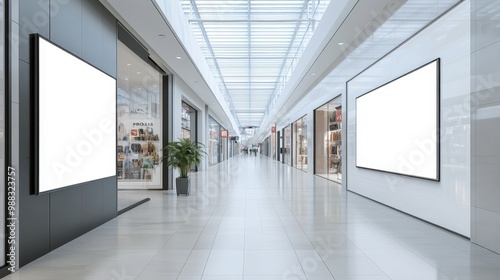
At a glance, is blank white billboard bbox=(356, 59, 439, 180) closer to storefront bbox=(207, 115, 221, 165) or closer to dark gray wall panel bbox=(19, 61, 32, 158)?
dark gray wall panel bbox=(19, 61, 32, 158)

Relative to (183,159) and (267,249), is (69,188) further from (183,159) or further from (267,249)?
(183,159)

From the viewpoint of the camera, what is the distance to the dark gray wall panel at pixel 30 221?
12.6ft

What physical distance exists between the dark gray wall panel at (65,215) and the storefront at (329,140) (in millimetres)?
9552

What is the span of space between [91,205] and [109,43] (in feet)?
9.85

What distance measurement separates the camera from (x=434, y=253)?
4.36 meters

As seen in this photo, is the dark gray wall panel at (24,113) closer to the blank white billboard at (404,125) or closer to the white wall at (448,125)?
the white wall at (448,125)

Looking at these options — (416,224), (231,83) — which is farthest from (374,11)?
(231,83)

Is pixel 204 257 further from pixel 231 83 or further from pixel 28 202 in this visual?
pixel 231 83

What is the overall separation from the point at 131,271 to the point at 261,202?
4.96 m

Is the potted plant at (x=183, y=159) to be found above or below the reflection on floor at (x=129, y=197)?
above

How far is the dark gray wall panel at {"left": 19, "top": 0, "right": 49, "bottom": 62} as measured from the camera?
12.8 ft

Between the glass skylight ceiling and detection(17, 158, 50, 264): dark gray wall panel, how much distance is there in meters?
7.46

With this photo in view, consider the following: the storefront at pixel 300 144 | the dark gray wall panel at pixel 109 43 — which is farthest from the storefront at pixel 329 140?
the dark gray wall panel at pixel 109 43

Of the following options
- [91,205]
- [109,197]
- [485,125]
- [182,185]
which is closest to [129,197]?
[182,185]
